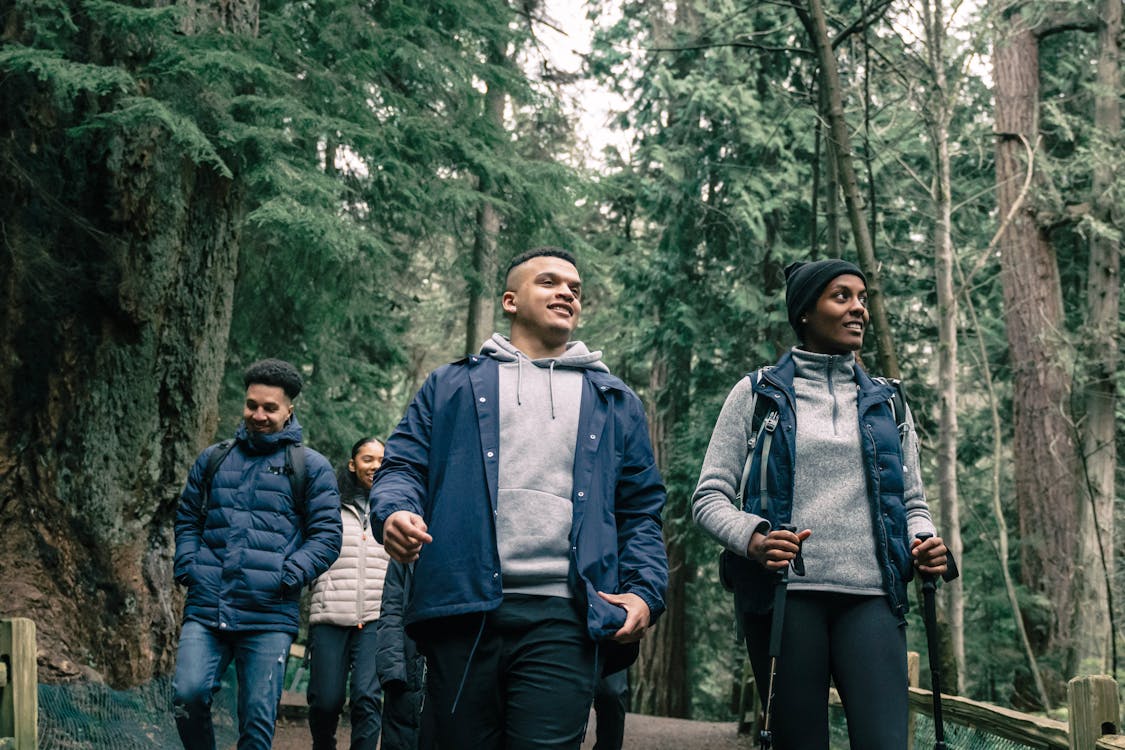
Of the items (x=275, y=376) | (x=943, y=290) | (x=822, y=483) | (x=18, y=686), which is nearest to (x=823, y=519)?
(x=822, y=483)

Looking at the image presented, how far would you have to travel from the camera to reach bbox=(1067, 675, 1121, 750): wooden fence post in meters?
4.45

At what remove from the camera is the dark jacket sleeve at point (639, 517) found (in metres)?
3.36

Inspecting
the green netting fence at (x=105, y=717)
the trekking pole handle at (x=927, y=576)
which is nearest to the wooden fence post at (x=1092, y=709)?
the trekking pole handle at (x=927, y=576)

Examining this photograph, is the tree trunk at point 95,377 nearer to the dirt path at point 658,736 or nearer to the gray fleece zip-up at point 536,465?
the dirt path at point 658,736

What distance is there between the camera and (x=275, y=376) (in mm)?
5797

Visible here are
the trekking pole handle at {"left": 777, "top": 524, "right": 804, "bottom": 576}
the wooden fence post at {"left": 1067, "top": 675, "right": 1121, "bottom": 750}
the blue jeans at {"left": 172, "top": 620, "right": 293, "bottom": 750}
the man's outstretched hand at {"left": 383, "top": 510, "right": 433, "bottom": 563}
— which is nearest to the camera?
→ the man's outstretched hand at {"left": 383, "top": 510, "right": 433, "bottom": 563}

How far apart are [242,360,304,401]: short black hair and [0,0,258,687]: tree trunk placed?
11.5ft

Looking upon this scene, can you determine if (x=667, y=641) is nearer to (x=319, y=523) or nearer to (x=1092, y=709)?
(x=319, y=523)

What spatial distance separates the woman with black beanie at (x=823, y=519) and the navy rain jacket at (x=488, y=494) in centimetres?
37

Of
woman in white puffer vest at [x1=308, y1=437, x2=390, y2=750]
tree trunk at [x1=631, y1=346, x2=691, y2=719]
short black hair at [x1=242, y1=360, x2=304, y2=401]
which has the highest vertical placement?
short black hair at [x1=242, y1=360, x2=304, y2=401]

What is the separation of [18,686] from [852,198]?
5306 millimetres

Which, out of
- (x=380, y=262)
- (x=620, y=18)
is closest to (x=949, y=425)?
(x=380, y=262)

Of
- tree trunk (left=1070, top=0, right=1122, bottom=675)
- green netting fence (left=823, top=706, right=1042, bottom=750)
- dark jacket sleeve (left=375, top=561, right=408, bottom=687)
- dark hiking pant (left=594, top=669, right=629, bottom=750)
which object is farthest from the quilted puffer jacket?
tree trunk (left=1070, top=0, right=1122, bottom=675)

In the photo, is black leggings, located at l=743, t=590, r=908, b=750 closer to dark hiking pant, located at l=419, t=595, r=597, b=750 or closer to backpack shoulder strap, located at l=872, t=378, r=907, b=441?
backpack shoulder strap, located at l=872, t=378, r=907, b=441
